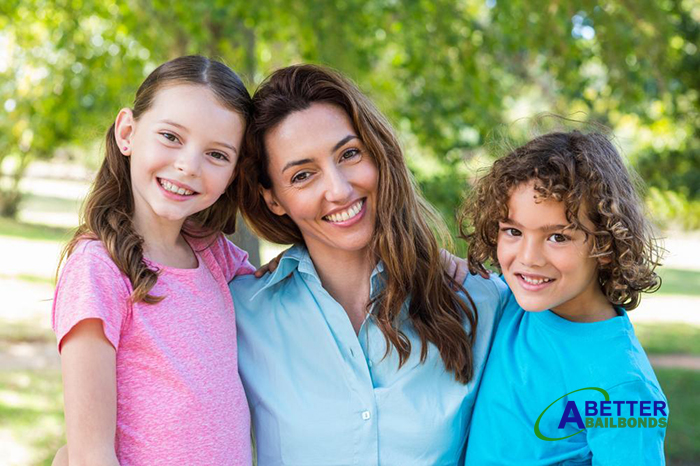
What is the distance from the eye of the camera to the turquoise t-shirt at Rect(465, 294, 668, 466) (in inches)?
73.2

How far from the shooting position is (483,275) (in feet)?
7.82

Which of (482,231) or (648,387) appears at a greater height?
(482,231)

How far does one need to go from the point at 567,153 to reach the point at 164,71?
112 centimetres

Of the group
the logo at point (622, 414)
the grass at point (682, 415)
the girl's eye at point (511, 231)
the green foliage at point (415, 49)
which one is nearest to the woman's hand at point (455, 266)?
the girl's eye at point (511, 231)

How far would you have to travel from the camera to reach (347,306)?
245 centimetres

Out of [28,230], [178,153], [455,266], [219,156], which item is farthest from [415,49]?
[28,230]

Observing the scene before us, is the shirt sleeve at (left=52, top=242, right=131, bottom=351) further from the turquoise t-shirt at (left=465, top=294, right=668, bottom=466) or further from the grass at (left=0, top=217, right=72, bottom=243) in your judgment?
the grass at (left=0, top=217, right=72, bottom=243)

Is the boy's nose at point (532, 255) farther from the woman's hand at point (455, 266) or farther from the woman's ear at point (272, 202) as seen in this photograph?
the woman's ear at point (272, 202)

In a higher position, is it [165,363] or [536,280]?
[536,280]

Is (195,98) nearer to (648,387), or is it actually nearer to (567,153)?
(567,153)

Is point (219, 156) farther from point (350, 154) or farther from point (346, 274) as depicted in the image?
point (346, 274)

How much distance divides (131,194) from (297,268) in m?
0.54

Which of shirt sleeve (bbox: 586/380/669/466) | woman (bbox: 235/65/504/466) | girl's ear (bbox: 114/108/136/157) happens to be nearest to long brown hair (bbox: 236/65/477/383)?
woman (bbox: 235/65/504/466)

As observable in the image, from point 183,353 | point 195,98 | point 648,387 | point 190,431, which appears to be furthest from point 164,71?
point 648,387
